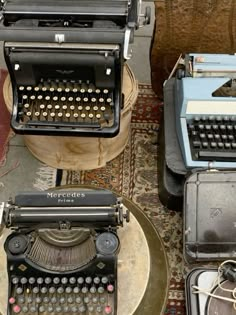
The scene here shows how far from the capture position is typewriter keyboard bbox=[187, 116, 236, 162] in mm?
2980

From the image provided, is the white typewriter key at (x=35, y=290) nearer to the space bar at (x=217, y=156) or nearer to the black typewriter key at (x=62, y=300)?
the black typewriter key at (x=62, y=300)

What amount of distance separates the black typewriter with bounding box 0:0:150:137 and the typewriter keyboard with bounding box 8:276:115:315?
0.82 metres

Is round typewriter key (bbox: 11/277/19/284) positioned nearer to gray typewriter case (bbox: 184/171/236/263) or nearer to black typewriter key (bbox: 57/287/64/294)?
black typewriter key (bbox: 57/287/64/294)

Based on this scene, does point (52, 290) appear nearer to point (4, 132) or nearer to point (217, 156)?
point (217, 156)

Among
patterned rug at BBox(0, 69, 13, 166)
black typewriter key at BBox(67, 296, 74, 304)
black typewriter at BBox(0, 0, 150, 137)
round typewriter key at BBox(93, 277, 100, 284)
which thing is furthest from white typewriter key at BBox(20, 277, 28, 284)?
patterned rug at BBox(0, 69, 13, 166)

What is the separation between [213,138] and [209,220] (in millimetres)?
502

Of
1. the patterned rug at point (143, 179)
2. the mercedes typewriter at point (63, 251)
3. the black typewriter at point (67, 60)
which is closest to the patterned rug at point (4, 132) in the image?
the patterned rug at point (143, 179)

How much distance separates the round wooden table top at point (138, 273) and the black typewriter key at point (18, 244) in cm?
23

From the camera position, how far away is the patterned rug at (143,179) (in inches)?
123

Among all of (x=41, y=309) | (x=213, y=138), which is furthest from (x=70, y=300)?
(x=213, y=138)

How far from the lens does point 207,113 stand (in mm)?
3068

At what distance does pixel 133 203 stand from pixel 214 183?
501 millimetres

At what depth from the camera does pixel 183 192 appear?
2.96m

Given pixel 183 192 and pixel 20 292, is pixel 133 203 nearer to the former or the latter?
pixel 183 192
